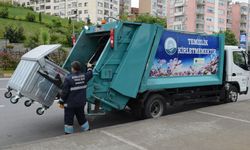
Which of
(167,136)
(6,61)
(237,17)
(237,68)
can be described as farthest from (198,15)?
(167,136)

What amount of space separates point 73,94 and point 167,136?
1964 millimetres

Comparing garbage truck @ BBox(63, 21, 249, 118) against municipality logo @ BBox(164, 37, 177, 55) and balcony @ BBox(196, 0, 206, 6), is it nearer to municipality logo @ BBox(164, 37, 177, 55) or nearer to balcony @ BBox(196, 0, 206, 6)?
municipality logo @ BBox(164, 37, 177, 55)

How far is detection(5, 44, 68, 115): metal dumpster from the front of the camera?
262 inches

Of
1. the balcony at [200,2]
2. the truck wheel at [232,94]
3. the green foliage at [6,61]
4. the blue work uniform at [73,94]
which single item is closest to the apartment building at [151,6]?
the balcony at [200,2]

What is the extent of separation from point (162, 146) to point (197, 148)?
0.58 metres

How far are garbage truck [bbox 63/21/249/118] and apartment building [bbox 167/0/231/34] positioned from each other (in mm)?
77415

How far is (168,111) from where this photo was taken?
32.0 ft

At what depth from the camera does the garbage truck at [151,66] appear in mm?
7445

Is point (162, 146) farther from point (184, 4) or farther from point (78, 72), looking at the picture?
point (184, 4)

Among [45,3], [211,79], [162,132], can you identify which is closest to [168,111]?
[211,79]

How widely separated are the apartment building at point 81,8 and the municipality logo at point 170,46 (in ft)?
304

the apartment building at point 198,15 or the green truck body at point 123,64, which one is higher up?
the apartment building at point 198,15

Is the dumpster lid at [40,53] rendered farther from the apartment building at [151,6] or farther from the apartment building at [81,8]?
the apartment building at [151,6]

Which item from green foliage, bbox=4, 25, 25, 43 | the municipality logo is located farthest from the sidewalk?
green foliage, bbox=4, 25, 25, 43
